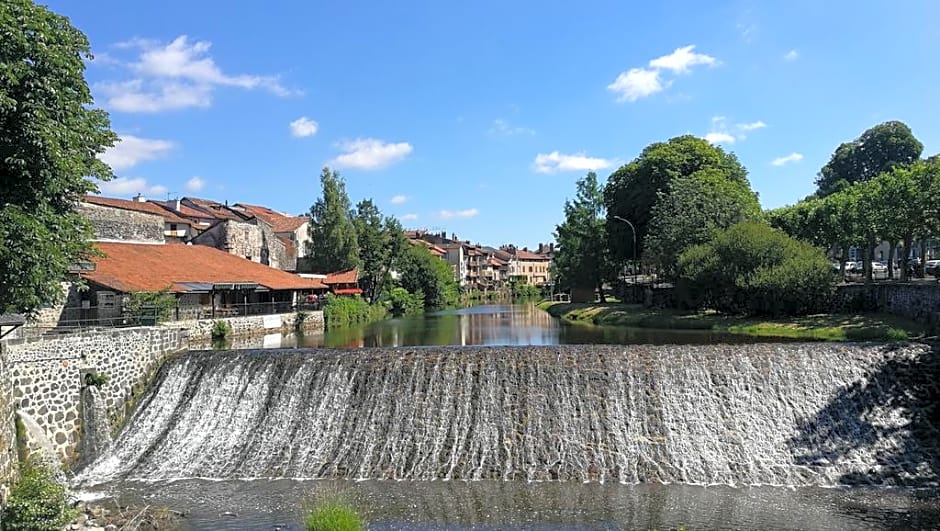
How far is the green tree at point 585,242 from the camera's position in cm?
5859

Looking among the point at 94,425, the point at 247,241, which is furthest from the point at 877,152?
the point at 94,425

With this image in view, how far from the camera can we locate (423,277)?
76.9 metres

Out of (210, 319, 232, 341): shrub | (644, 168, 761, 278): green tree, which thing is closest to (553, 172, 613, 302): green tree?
(644, 168, 761, 278): green tree

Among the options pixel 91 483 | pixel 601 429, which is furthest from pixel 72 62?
pixel 601 429

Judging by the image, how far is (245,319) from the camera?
38938 mm

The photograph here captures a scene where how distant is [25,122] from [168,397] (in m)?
9.53

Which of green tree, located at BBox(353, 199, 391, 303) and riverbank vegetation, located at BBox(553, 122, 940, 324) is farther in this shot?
green tree, located at BBox(353, 199, 391, 303)

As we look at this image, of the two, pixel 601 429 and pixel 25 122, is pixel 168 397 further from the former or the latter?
pixel 601 429

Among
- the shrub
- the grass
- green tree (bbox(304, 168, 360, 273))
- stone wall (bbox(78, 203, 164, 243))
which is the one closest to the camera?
the grass

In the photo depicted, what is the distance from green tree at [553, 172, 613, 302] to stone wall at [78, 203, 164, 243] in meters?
33.8

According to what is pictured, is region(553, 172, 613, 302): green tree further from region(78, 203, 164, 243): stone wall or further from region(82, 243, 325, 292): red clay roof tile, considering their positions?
region(78, 203, 164, 243): stone wall

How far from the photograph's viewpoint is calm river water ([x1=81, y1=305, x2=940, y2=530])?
1315cm

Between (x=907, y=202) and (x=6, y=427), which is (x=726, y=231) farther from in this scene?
(x=6, y=427)

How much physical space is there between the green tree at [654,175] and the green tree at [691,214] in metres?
3.17
